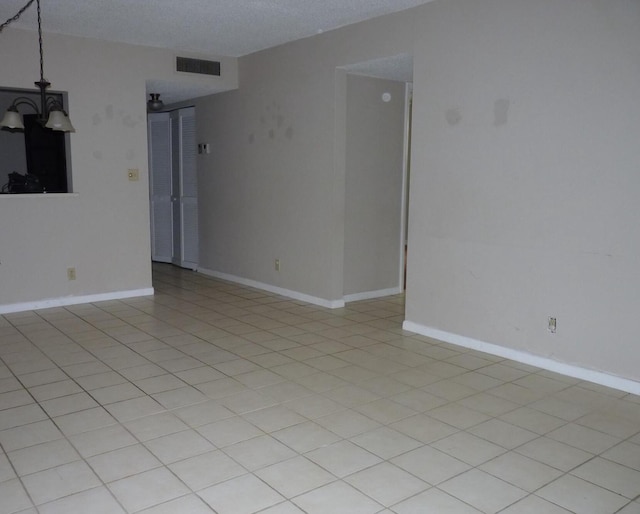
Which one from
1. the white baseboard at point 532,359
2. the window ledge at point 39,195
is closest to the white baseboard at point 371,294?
the white baseboard at point 532,359

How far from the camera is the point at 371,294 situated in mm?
5789

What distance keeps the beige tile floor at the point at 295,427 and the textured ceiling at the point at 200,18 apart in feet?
8.27

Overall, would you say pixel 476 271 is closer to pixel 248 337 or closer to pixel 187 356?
pixel 248 337

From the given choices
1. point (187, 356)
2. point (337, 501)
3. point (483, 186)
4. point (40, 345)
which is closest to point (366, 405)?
point (337, 501)

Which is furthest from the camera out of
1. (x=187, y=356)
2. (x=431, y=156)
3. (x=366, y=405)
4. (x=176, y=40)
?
(x=176, y=40)

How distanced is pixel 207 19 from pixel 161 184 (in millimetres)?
3554

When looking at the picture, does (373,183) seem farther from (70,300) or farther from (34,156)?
(34,156)

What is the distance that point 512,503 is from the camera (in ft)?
7.09

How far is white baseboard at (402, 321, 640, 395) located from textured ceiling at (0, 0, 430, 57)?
97.7 inches

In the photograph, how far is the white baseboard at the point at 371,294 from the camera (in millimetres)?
5609

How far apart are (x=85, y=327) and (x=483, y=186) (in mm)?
3311

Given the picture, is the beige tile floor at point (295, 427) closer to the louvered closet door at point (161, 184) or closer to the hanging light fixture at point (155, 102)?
the hanging light fixture at point (155, 102)

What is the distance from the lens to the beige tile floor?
220 cm

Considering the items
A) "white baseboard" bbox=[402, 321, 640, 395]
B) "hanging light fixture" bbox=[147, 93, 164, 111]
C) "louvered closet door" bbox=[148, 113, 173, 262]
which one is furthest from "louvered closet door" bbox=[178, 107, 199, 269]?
"white baseboard" bbox=[402, 321, 640, 395]
